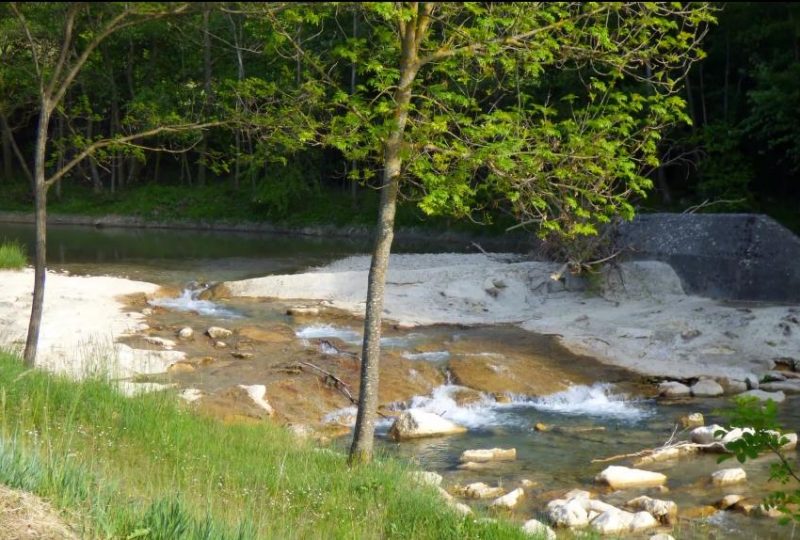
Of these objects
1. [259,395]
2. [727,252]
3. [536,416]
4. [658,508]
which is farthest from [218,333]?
[727,252]

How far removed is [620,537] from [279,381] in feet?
21.9

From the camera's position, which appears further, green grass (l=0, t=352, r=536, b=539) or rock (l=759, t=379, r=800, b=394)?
rock (l=759, t=379, r=800, b=394)

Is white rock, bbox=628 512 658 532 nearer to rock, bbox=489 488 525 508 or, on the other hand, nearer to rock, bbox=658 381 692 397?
rock, bbox=489 488 525 508

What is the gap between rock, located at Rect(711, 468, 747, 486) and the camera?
34.2 ft

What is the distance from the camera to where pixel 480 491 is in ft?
32.3

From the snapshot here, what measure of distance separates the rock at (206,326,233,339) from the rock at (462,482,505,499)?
319 inches

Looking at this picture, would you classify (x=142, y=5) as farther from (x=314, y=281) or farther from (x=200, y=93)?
(x=314, y=281)

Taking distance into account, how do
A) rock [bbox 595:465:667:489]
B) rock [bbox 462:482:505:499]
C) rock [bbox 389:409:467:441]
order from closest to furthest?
rock [bbox 462:482:505:499] → rock [bbox 595:465:667:489] → rock [bbox 389:409:467:441]

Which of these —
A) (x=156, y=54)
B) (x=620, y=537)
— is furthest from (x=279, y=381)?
(x=156, y=54)

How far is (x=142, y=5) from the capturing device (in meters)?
7.52

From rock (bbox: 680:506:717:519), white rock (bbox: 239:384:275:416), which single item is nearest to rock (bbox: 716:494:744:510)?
rock (bbox: 680:506:717:519)

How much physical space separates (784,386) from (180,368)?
9.47 meters

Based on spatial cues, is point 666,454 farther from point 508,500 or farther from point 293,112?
point 293,112

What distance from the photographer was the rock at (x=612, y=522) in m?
8.86
